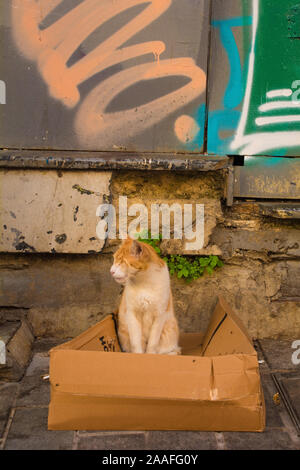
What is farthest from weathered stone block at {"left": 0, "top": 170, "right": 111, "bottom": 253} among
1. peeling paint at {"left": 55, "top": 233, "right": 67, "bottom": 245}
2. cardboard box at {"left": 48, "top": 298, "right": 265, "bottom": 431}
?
cardboard box at {"left": 48, "top": 298, "right": 265, "bottom": 431}

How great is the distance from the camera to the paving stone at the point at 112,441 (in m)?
2.11

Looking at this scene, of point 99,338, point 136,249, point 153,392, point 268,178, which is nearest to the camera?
point 153,392

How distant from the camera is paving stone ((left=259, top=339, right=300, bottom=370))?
3048 millimetres

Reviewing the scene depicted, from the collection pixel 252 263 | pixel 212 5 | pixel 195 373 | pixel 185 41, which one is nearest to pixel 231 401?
pixel 195 373

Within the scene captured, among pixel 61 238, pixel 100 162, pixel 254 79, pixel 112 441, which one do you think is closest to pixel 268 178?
pixel 254 79

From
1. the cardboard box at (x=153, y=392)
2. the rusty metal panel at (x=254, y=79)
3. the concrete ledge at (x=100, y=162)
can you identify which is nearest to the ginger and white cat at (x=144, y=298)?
the cardboard box at (x=153, y=392)

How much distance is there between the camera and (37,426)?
2.30 m

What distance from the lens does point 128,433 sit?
2.21 meters

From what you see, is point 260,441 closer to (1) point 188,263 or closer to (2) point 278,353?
(2) point 278,353

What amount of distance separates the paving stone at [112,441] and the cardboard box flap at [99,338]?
18.5 inches

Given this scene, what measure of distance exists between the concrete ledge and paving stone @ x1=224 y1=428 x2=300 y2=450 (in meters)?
1.82

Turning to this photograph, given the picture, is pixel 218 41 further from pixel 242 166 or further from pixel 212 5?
pixel 242 166

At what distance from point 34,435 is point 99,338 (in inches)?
26.5

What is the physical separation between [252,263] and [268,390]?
1091mm
